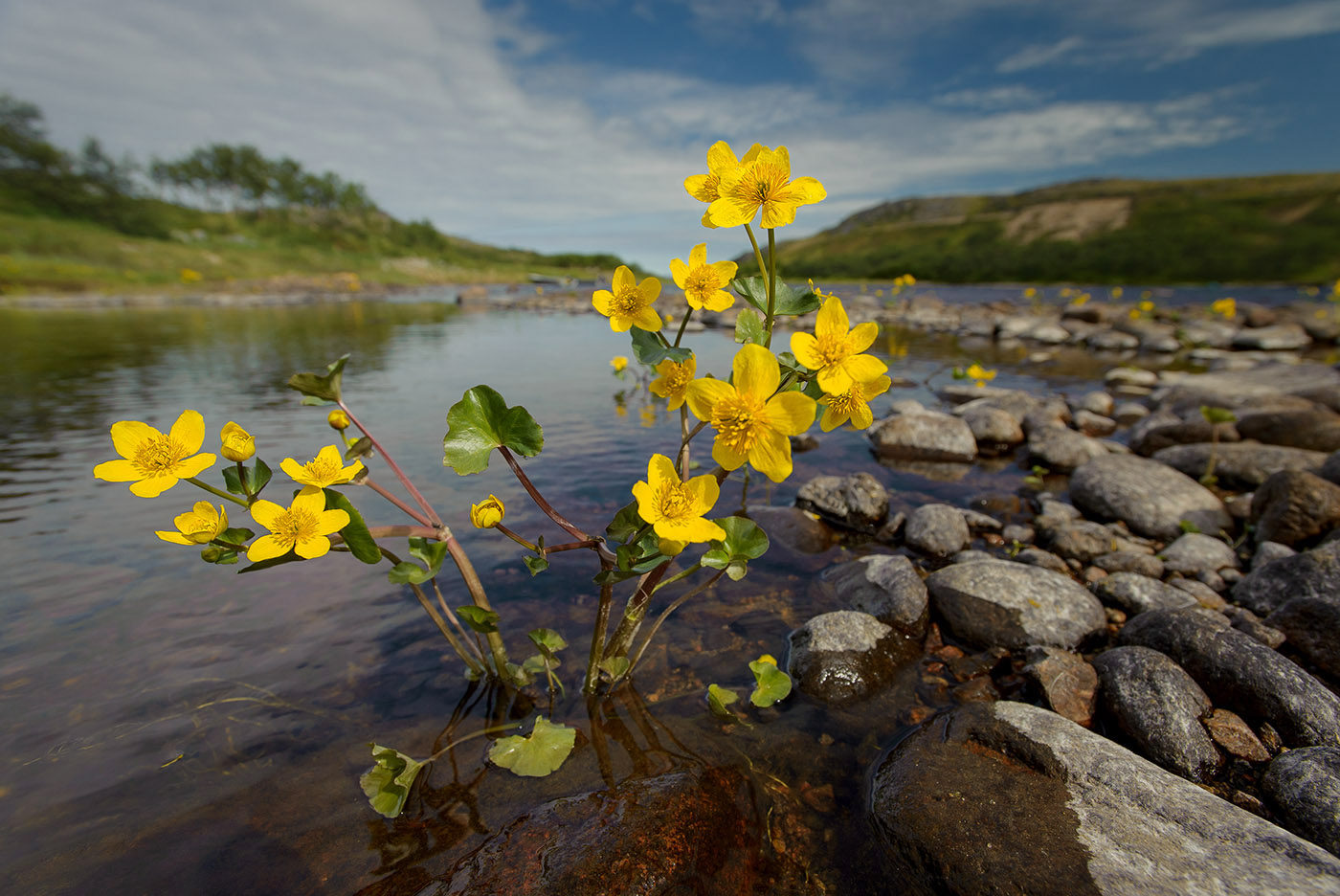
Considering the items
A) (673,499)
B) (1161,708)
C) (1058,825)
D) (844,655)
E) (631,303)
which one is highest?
(631,303)

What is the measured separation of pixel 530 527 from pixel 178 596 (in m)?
2.80

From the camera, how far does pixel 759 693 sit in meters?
3.08

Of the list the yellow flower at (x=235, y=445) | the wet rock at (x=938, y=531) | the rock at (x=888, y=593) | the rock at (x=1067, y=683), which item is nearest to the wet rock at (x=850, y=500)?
the wet rock at (x=938, y=531)

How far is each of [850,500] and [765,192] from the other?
4.61m

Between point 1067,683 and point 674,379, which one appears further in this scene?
point 1067,683

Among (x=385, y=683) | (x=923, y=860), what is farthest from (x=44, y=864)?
(x=923, y=860)

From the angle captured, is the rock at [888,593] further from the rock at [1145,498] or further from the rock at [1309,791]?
the rock at [1145,498]

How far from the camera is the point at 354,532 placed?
1965 millimetres

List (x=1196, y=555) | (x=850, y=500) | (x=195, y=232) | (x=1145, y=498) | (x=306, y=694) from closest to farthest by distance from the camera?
1. (x=306, y=694)
2. (x=1196, y=555)
3. (x=1145, y=498)
4. (x=850, y=500)
5. (x=195, y=232)

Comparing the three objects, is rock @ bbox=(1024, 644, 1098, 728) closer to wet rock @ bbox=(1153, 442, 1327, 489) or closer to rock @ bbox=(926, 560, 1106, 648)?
rock @ bbox=(926, 560, 1106, 648)

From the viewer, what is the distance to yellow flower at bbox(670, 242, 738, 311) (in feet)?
6.66

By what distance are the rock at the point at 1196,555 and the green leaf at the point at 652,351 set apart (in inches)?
211

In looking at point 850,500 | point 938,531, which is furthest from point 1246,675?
point 850,500

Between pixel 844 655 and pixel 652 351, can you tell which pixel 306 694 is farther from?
pixel 844 655
